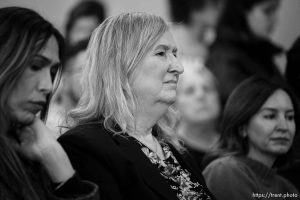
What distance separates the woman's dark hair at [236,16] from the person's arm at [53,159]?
3310 millimetres

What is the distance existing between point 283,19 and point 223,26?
68cm

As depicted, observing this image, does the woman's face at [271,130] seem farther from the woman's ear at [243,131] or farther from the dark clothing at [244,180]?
the dark clothing at [244,180]

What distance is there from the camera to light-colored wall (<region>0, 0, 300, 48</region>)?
499 cm

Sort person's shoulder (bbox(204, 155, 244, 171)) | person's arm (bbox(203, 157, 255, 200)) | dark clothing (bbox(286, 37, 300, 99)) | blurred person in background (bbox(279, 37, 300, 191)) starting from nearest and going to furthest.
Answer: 1. person's arm (bbox(203, 157, 255, 200))
2. person's shoulder (bbox(204, 155, 244, 171))
3. blurred person in background (bbox(279, 37, 300, 191))
4. dark clothing (bbox(286, 37, 300, 99))

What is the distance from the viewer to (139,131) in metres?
2.51

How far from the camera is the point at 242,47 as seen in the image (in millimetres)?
4977

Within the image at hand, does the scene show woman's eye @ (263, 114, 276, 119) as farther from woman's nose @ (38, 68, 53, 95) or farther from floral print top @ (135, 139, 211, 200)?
woman's nose @ (38, 68, 53, 95)

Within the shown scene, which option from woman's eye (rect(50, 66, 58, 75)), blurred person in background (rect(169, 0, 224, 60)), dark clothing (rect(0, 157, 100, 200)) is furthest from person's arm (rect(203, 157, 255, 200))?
blurred person in background (rect(169, 0, 224, 60))

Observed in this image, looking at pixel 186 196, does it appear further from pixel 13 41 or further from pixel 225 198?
pixel 13 41

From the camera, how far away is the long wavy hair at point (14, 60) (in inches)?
69.5

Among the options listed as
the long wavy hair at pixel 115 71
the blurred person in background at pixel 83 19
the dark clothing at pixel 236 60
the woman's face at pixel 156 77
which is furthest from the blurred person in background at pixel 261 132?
the blurred person in background at pixel 83 19

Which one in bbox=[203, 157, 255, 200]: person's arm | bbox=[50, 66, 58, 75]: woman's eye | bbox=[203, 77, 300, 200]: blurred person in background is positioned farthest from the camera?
bbox=[203, 77, 300, 200]: blurred person in background

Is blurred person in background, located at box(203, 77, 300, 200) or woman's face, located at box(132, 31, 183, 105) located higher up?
woman's face, located at box(132, 31, 183, 105)

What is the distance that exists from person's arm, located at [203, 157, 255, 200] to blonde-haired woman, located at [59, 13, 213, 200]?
497 millimetres
